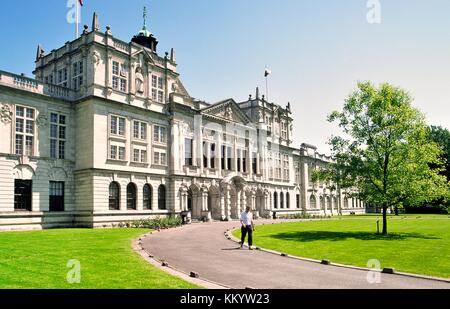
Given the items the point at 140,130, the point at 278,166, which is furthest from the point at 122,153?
the point at 278,166

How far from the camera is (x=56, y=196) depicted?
38.7 metres

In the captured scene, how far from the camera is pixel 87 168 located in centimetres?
3900

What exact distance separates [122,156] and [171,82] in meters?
12.9

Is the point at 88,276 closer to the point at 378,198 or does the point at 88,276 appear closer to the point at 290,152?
the point at 378,198

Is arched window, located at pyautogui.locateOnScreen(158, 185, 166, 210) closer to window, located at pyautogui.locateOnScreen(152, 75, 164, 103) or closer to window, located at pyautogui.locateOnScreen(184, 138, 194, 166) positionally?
window, located at pyautogui.locateOnScreen(184, 138, 194, 166)

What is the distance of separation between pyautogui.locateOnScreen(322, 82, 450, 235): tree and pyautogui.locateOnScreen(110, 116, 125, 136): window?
22.9 metres

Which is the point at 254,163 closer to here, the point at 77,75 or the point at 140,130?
the point at 140,130

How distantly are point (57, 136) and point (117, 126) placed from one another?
6.06 meters

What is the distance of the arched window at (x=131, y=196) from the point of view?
4273 cm

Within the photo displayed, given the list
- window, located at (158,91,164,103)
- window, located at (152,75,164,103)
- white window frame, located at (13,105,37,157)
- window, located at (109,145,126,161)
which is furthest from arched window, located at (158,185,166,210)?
white window frame, located at (13,105,37,157)

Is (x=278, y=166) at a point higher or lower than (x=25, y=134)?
lower

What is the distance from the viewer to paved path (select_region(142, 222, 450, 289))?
41.7 feet

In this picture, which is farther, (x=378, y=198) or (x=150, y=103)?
(x=150, y=103)
